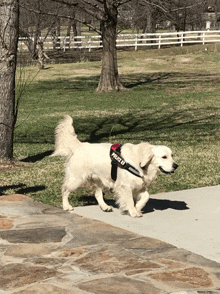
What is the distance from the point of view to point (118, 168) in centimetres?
711

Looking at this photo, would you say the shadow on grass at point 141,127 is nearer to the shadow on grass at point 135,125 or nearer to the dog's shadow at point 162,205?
the shadow on grass at point 135,125

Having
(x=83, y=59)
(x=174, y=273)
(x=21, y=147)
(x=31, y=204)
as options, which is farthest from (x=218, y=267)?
(x=83, y=59)

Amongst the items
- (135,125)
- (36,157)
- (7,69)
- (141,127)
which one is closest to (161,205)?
(7,69)

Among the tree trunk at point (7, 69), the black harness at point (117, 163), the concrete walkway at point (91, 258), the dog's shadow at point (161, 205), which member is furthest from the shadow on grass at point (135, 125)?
the concrete walkway at point (91, 258)

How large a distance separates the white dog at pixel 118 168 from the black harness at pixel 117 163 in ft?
0.09

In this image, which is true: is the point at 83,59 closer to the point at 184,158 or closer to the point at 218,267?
the point at 184,158

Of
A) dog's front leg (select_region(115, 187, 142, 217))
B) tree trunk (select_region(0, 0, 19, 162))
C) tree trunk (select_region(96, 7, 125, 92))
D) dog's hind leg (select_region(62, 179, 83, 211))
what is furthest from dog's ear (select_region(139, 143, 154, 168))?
tree trunk (select_region(96, 7, 125, 92))

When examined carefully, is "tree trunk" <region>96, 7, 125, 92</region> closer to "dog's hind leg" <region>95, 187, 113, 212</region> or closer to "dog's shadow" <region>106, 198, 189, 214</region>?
"dog's shadow" <region>106, 198, 189, 214</region>

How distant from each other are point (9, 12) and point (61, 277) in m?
7.04

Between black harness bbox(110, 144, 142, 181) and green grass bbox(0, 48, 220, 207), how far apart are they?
1.20 m

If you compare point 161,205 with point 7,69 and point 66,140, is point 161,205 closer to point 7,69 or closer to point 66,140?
point 66,140

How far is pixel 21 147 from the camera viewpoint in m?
13.5

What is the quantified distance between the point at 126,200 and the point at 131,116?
11826mm

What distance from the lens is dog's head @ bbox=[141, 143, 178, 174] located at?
6844 mm
